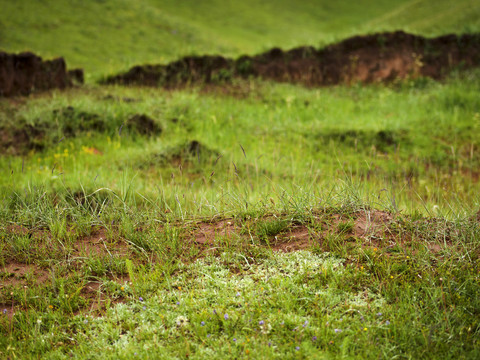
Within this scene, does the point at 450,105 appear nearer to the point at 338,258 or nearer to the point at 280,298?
the point at 338,258

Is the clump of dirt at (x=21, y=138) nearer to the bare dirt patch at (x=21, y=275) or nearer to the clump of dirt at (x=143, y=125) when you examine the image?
the clump of dirt at (x=143, y=125)

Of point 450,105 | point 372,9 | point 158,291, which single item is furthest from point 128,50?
point 372,9

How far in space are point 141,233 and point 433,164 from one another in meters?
7.40

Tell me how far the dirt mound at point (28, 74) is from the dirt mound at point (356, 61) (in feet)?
12.1

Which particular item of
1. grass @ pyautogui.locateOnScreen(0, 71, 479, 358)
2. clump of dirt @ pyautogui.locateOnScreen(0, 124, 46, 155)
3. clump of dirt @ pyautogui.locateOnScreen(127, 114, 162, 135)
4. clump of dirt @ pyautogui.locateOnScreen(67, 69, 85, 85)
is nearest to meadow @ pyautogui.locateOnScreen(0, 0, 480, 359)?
grass @ pyautogui.locateOnScreen(0, 71, 479, 358)

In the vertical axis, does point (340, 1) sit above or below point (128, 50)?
above

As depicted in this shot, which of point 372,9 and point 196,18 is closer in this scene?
point 196,18

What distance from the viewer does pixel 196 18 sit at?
25.0 metres

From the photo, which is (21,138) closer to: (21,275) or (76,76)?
(76,76)

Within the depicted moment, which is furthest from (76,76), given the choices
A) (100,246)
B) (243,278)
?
(243,278)

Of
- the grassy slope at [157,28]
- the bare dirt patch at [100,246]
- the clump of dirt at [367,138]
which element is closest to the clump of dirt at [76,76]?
the grassy slope at [157,28]

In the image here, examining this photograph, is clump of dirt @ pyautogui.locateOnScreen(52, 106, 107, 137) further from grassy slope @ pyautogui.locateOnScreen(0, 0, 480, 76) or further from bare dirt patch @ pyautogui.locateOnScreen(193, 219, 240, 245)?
bare dirt patch @ pyautogui.locateOnScreen(193, 219, 240, 245)

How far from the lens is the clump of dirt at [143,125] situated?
9.45 metres

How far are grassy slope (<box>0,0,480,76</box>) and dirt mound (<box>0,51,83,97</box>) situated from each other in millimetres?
2075
